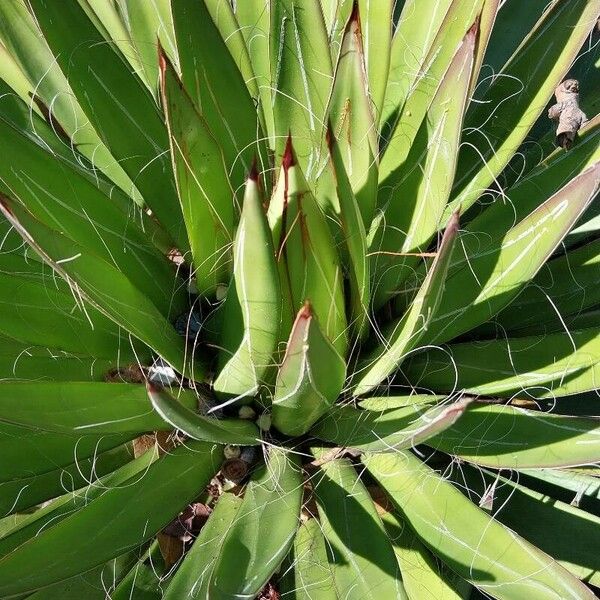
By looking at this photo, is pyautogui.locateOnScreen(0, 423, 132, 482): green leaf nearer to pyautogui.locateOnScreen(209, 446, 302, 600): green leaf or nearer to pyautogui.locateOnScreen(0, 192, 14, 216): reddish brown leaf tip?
pyautogui.locateOnScreen(209, 446, 302, 600): green leaf

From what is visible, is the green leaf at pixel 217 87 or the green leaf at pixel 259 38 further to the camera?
the green leaf at pixel 259 38

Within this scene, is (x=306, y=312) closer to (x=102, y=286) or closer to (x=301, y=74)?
(x=102, y=286)

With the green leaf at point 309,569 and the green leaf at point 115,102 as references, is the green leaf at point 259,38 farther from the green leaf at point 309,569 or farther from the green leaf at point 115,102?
the green leaf at point 309,569

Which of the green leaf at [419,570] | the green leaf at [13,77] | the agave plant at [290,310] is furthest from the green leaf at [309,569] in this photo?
the green leaf at [13,77]

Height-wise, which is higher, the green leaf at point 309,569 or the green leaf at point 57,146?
the green leaf at point 57,146

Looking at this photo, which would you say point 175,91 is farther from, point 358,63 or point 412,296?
point 412,296

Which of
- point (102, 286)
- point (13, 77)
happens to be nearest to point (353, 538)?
point (102, 286)
